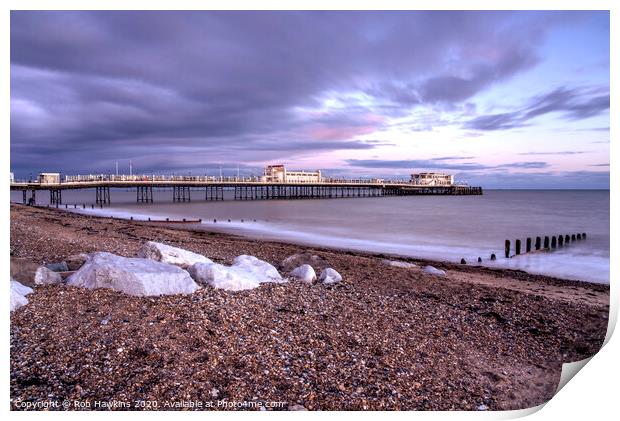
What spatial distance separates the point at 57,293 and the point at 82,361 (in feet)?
3.92

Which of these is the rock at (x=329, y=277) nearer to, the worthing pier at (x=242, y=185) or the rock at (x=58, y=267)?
the rock at (x=58, y=267)

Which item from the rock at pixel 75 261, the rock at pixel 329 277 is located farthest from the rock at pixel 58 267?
the rock at pixel 329 277

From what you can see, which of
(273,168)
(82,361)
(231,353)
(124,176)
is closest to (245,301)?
(231,353)

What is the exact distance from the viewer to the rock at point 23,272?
3.74m

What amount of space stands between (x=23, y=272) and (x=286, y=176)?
58028 mm

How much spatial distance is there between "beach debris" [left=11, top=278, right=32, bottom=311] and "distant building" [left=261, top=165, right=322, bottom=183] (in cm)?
5414

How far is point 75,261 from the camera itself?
16.7ft

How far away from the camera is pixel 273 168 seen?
2480 inches

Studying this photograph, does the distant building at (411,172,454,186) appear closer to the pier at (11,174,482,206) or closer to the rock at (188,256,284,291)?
the pier at (11,174,482,206)

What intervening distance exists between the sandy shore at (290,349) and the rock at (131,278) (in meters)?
0.12

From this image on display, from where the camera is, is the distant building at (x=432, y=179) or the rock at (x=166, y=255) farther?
the distant building at (x=432, y=179)

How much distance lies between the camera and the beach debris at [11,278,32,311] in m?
3.28

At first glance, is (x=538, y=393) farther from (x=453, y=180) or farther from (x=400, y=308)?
(x=453, y=180)
